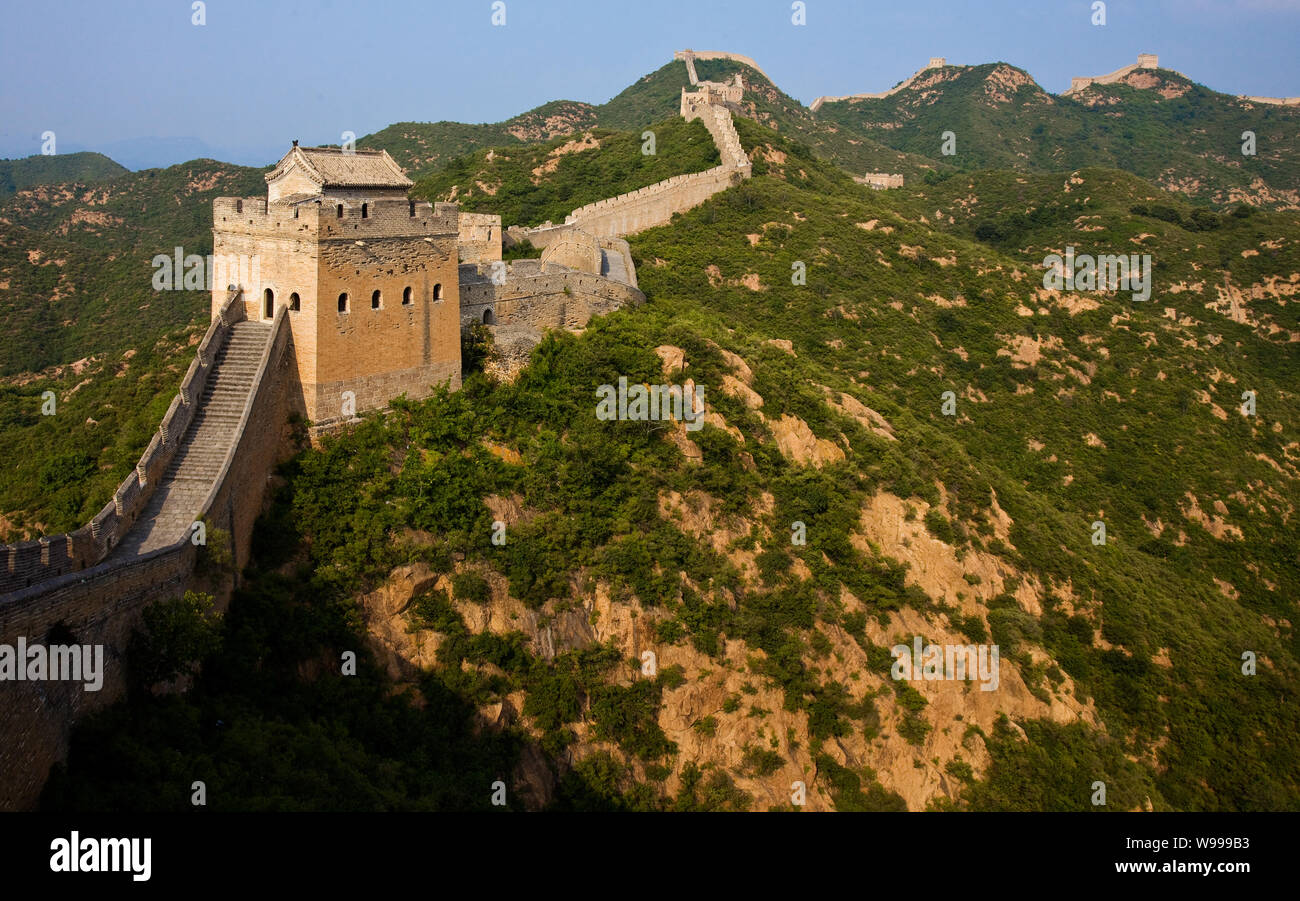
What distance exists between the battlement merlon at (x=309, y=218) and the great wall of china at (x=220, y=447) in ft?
0.09

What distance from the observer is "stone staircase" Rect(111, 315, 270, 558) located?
49.9 ft

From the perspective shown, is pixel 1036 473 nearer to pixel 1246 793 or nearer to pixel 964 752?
pixel 1246 793

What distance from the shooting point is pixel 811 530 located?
86.5ft

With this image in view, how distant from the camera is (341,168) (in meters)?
22.8

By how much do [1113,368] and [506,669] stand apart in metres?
38.5

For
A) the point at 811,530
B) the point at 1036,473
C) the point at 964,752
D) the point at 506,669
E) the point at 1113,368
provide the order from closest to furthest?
1. the point at 506,669
2. the point at 964,752
3. the point at 811,530
4. the point at 1036,473
5. the point at 1113,368

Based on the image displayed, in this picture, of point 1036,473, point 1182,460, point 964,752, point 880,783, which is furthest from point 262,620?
point 1182,460

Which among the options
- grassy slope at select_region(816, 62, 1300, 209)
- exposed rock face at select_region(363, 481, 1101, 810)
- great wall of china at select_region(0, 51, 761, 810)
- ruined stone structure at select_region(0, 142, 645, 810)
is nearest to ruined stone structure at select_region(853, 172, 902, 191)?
grassy slope at select_region(816, 62, 1300, 209)

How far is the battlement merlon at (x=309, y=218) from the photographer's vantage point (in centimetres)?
1872

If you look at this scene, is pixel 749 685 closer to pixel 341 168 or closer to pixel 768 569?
pixel 768 569

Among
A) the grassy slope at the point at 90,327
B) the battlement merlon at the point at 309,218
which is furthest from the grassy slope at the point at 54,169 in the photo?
the battlement merlon at the point at 309,218

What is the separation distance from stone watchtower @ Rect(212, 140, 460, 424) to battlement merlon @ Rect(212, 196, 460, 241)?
0.07 feet

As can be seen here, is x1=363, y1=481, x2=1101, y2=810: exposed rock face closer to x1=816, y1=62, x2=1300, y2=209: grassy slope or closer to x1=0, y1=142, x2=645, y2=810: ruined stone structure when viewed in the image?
x1=0, y1=142, x2=645, y2=810: ruined stone structure

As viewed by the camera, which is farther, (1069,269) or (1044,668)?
(1069,269)
